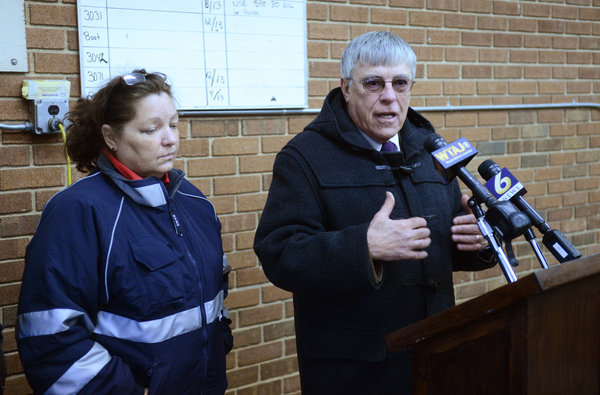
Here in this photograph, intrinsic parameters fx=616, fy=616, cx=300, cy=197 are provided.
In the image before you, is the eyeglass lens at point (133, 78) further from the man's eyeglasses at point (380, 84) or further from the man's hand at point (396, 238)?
the man's hand at point (396, 238)

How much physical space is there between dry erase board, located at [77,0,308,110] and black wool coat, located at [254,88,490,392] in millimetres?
1041

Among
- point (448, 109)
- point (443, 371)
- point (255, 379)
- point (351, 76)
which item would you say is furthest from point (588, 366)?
point (448, 109)

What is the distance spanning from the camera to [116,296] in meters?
1.77

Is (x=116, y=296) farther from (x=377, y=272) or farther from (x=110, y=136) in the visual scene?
(x=377, y=272)

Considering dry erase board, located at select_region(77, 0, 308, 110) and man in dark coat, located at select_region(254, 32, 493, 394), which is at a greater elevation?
dry erase board, located at select_region(77, 0, 308, 110)

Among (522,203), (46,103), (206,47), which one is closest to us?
(522,203)

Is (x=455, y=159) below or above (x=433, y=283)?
above

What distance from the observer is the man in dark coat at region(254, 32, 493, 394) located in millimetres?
1928

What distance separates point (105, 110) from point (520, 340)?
54.9 inches

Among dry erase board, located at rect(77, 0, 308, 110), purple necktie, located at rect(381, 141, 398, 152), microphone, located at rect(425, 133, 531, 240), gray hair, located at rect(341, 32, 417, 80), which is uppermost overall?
dry erase board, located at rect(77, 0, 308, 110)

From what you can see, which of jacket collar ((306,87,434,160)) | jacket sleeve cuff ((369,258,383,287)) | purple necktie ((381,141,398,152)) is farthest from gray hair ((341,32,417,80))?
jacket sleeve cuff ((369,258,383,287))

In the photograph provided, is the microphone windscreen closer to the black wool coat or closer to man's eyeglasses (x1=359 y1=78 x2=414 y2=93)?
the black wool coat

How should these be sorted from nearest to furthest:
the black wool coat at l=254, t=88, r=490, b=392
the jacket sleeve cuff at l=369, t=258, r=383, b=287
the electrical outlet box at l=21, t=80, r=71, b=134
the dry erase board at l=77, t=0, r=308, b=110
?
the jacket sleeve cuff at l=369, t=258, r=383, b=287
the black wool coat at l=254, t=88, r=490, b=392
the electrical outlet box at l=21, t=80, r=71, b=134
the dry erase board at l=77, t=0, r=308, b=110

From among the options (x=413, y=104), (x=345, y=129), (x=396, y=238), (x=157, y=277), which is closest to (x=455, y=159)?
(x=396, y=238)
